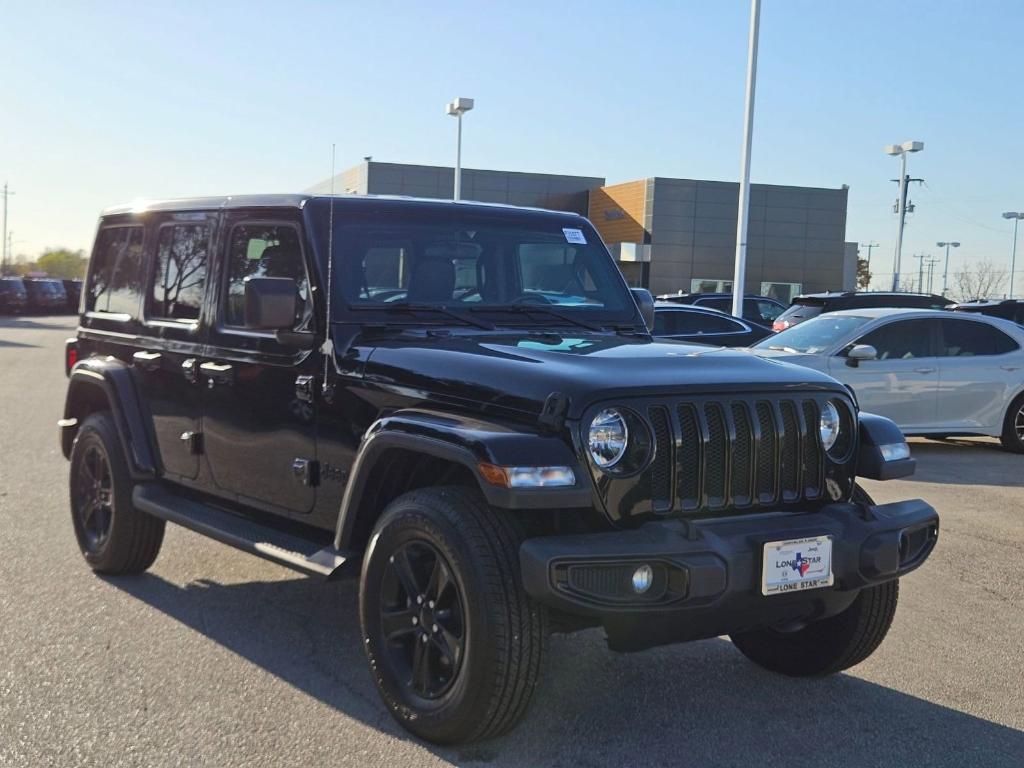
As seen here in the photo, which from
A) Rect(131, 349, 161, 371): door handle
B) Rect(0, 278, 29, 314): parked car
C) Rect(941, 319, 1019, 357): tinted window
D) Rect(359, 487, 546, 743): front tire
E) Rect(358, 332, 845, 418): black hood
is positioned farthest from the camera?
Rect(0, 278, 29, 314): parked car

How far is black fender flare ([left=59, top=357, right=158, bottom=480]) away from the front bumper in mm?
2953

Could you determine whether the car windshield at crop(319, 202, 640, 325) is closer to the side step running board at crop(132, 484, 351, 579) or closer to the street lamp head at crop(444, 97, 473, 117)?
the side step running board at crop(132, 484, 351, 579)

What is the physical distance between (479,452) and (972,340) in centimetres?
982

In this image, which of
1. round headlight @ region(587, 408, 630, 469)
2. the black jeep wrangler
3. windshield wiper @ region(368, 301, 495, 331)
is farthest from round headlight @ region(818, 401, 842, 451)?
windshield wiper @ region(368, 301, 495, 331)

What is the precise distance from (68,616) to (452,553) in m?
2.64

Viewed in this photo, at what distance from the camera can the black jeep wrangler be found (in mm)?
3762

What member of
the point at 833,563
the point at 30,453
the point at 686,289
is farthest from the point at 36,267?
the point at 833,563

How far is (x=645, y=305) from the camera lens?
577 cm

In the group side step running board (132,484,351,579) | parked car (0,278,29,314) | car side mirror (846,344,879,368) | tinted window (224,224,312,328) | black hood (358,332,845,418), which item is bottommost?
parked car (0,278,29,314)

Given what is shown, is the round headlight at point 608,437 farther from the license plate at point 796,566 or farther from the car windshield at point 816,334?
the car windshield at point 816,334

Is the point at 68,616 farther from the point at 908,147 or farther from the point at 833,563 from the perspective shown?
the point at 908,147

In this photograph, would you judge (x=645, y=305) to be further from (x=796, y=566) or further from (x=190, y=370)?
(x=190, y=370)

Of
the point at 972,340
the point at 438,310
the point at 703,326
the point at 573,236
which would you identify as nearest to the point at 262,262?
the point at 438,310

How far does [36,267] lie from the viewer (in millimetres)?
135375
